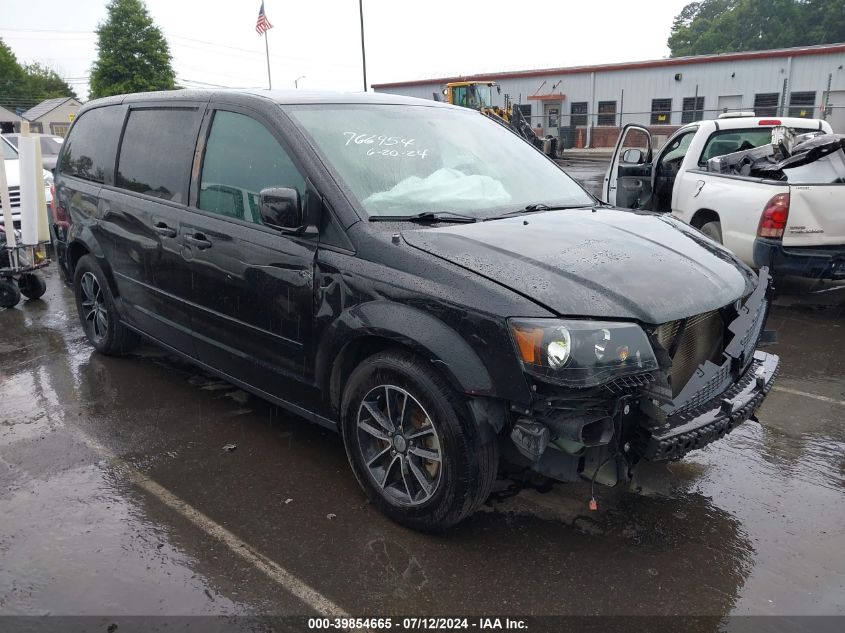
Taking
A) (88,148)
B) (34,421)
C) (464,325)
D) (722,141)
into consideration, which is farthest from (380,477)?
(722,141)

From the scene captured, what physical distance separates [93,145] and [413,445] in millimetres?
3779

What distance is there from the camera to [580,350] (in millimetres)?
2529

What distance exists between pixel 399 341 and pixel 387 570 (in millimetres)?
952

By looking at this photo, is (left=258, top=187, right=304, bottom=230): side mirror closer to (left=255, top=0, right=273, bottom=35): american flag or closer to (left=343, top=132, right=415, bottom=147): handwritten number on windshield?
(left=343, top=132, right=415, bottom=147): handwritten number on windshield

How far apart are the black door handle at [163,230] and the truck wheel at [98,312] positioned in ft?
3.58

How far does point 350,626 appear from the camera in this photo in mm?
2539

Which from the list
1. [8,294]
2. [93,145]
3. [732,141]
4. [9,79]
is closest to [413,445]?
[93,145]

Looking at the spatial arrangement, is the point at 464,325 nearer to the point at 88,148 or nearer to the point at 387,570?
the point at 387,570

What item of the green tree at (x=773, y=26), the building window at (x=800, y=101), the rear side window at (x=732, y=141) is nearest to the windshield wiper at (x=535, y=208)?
the rear side window at (x=732, y=141)

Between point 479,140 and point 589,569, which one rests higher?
point 479,140

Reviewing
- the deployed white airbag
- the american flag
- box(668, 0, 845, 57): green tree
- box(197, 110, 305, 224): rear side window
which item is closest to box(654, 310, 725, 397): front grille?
the deployed white airbag

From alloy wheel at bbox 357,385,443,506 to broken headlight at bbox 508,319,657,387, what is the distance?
1.88ft

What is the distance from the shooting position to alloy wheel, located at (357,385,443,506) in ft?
9.68

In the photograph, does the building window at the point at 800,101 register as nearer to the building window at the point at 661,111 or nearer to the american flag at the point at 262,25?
the building window at the point at 661,111
